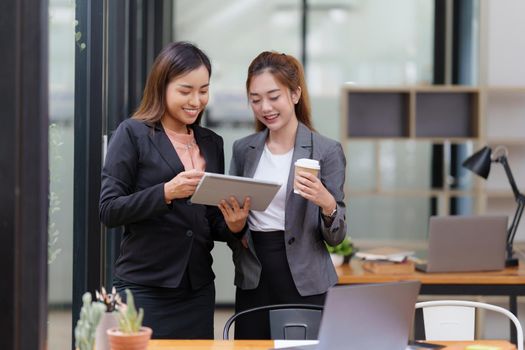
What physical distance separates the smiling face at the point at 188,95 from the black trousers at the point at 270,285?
51 cm

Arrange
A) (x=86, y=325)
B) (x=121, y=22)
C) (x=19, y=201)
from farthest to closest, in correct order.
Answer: (x=121, y=22), (x=86, y=325), (x=19, y=201)

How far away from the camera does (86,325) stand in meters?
2.13

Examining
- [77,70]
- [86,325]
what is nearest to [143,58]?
[77,70]

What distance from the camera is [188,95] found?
3.03 meters

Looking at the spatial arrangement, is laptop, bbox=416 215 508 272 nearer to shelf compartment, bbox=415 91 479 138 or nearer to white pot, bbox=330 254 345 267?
white pot, bbox=330 254 345 267

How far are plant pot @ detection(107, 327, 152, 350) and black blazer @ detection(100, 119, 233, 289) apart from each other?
0.79 meters

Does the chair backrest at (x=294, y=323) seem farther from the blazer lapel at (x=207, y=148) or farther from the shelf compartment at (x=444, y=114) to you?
the shelf compartment at (x=444, y=114)

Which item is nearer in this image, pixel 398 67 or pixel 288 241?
pixel 288 241

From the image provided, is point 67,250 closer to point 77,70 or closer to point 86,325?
point 77,70

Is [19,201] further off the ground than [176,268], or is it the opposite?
[19,201]

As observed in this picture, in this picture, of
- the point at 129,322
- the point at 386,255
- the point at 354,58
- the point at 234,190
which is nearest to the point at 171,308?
the point at 234,190

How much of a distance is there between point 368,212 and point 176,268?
13.6 feet

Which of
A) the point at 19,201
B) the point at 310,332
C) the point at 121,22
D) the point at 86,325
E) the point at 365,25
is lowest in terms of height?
the point at 310,332

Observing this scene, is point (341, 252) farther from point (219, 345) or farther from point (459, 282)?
point (219, 345)
